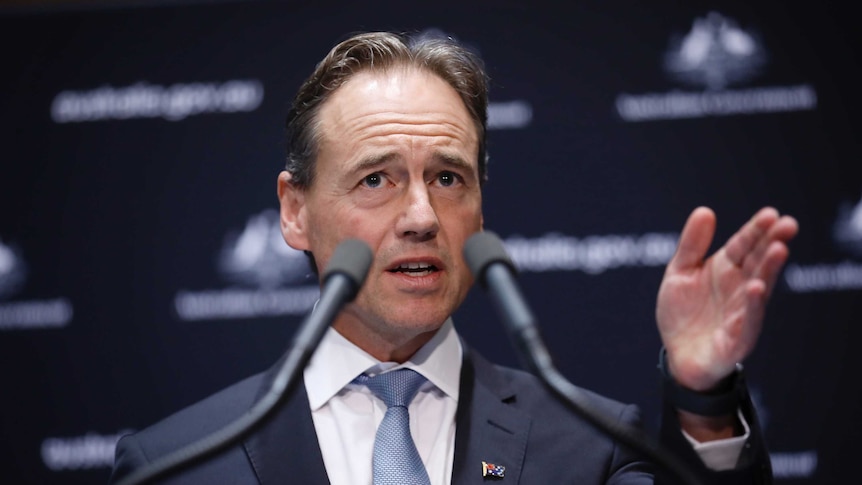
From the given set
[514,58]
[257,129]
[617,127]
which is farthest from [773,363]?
[257,129]

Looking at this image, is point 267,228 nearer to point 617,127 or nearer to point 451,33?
point 451,33

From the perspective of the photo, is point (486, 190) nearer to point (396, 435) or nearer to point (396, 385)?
point (396, 385)

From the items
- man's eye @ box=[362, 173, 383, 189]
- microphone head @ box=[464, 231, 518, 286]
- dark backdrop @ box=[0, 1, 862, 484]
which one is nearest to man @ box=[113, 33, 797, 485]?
man's eye @ box=[362, 173, 383, 189]

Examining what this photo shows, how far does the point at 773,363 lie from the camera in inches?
117

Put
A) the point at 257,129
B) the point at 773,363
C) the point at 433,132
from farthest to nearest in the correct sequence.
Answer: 1. the point at 257,129
2. the point at 773,363
3. the point at 433,132

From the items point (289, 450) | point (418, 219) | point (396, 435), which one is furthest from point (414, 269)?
point (289, 450)

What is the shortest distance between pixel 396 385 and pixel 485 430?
202mm

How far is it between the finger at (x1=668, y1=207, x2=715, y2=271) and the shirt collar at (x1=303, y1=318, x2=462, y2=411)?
26.3 inches

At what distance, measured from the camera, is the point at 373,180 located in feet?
7.29

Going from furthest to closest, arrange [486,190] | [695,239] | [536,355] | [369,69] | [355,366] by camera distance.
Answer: [486,190]
[369,69]
[355,366]
[695,239]
[536,355]

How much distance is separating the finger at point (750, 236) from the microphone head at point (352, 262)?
560 mm

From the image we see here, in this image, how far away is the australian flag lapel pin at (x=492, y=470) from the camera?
2102 mm

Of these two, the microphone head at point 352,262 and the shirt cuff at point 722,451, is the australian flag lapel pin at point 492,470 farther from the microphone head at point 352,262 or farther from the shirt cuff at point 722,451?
the microphone head at point 352,262

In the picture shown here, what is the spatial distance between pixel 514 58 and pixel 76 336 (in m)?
1.52
